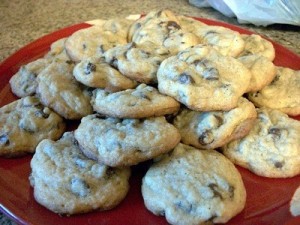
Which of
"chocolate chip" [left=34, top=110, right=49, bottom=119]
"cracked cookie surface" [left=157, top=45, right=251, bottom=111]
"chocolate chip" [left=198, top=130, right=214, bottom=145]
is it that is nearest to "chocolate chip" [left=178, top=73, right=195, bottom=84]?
"cracked cookie surface" [left=157, top=45, right=251, bottom=111]

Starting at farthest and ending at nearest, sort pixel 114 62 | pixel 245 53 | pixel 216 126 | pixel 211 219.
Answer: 1. pixel 245 53
2. pixel 114 62
3. pixel 216 126
4. pixel 211 219

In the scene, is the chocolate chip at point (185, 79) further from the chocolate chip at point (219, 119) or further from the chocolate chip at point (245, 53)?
the chocolate chip at point (245, 53)

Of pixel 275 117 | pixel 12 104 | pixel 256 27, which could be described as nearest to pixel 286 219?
pixel 275 117

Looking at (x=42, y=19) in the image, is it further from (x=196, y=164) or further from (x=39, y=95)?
(x=196, y=164)

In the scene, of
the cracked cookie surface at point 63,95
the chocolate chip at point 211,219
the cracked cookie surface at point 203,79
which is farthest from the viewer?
the cracked cookie surface at point 63,95

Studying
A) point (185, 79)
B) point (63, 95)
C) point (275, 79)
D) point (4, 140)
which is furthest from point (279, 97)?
point (4, 140)

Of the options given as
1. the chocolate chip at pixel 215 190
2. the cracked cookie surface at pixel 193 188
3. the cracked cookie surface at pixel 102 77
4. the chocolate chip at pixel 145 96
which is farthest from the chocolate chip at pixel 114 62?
the chocolate chip at pixel 215 190

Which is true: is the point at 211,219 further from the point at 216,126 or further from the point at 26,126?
Answer: the point at 26,126
